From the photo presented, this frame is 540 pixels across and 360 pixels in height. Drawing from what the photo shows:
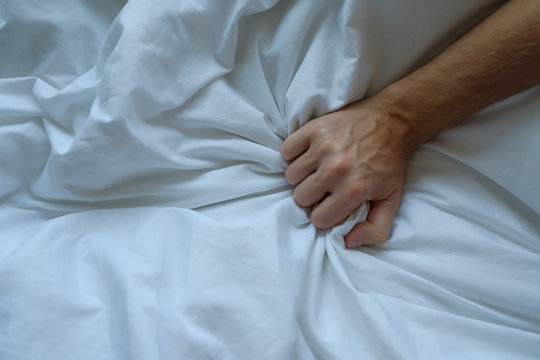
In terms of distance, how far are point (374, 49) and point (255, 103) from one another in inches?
6.8

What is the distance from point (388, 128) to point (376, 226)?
137 millimetres

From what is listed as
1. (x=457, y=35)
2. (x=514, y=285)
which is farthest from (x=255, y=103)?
(x=514, y=285)

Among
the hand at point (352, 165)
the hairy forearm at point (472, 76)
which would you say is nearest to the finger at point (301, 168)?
the hand at point (352, 165)

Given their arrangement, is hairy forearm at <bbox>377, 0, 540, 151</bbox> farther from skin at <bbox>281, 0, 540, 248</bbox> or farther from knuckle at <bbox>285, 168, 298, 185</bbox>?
knuckle at <bbox>285, 168, 298, 185</bbox>

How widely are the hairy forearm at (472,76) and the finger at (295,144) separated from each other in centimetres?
12

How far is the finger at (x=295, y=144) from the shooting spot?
1.95 feet

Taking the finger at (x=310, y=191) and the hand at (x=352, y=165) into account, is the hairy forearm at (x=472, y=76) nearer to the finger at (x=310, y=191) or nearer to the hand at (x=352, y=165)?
the hand at (x=352, y=165)

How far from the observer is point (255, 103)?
0.62 m

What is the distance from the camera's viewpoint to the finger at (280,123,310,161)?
0.59 metres

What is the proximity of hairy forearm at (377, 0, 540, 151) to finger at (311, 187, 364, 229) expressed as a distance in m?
0.12

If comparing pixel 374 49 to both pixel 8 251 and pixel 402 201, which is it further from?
pixel 8 251

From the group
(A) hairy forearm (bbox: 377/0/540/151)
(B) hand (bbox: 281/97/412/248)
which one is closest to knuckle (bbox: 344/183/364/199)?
(B) hand (bbox: 281/97/412/248)

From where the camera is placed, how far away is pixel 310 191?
59 cm

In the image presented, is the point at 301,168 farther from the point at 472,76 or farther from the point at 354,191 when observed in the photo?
the point at 472,76
